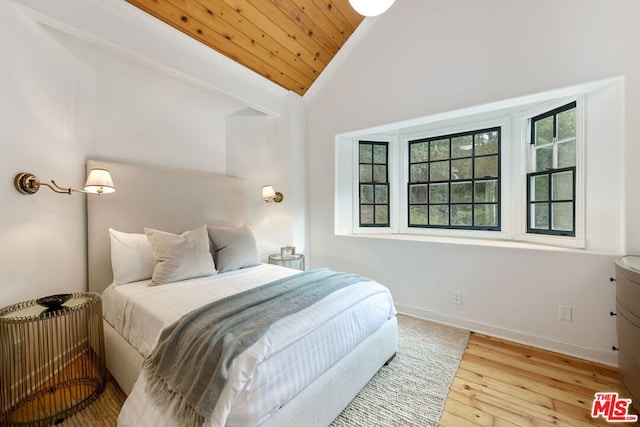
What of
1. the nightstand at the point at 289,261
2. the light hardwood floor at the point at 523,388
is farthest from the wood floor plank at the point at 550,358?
the nightstand at the point at 289,261

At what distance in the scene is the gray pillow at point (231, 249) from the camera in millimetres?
2561

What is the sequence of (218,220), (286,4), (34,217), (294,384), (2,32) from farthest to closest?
(218,220) < (286,4) < (34,217) < (2,32) < (294,384)

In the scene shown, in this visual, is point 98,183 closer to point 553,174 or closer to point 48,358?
point 48,358

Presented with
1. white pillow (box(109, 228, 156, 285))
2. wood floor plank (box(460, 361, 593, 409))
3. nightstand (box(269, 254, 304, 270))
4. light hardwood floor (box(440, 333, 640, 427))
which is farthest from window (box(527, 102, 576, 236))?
white pillow (box(109, 228, 156, 285))

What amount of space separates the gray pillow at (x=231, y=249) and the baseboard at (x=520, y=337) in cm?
175

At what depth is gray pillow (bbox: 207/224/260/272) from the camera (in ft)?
8.40

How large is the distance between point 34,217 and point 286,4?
8.83ft

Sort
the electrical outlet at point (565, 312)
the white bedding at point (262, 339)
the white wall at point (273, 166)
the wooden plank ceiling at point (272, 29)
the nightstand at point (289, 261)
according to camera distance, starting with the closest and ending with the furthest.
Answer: the white bedding at point (262, 339)
the electrical outlet at point (565, 312)
the wooden plank ceiling at point (272, 29)
the nightstand at point (289, 261)
the white wall at point (273, 166)

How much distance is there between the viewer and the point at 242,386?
108 cm

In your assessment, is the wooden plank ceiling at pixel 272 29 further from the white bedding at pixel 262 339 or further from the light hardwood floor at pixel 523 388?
the light hardwood floor at pixel 523 388

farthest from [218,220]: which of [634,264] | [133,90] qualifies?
[634,264]

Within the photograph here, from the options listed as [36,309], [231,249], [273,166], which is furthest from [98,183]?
[273,166]

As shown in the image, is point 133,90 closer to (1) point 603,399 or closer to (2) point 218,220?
(2) point 218,220

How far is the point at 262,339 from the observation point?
48.6 inches
